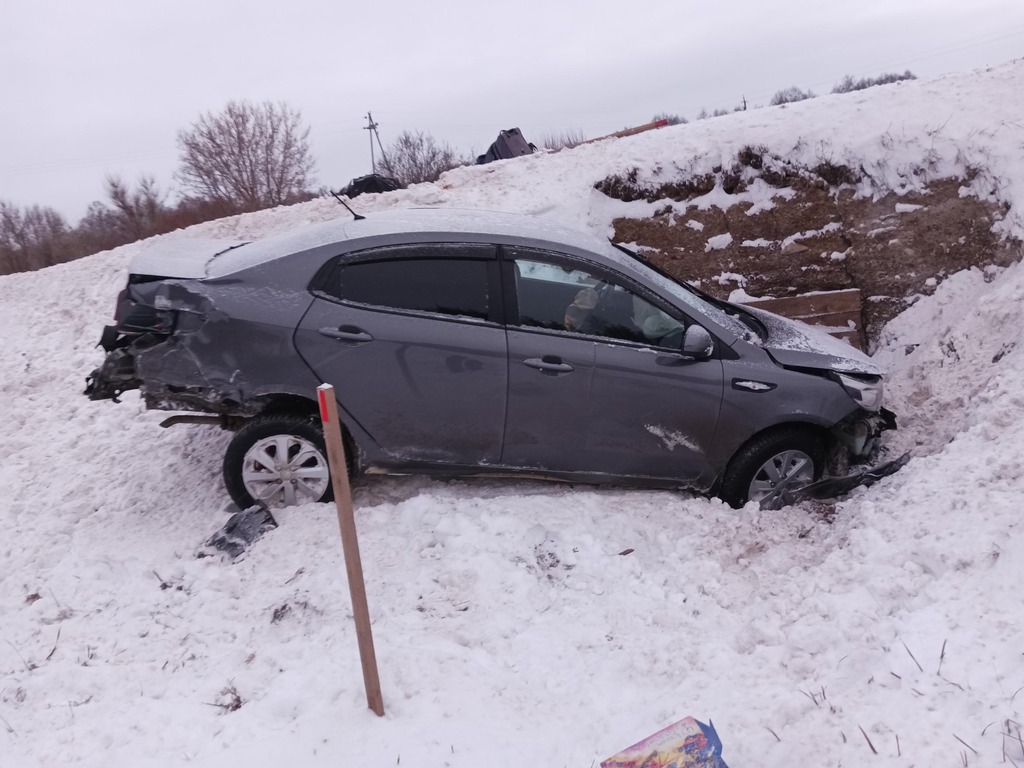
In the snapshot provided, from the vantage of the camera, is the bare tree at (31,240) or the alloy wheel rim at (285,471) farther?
the bare tree at (31,240)

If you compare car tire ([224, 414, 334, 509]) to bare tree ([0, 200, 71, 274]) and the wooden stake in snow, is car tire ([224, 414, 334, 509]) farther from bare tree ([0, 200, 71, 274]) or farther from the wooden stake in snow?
bare tree ([0, 200, 71, 274])

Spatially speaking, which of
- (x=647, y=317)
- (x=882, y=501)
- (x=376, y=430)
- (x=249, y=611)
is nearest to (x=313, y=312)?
(x=376, y=430)

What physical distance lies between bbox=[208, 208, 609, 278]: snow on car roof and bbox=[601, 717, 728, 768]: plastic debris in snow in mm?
2864

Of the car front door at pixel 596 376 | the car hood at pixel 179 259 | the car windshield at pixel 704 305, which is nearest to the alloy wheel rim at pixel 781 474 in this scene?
the car front door at pixel 596 376

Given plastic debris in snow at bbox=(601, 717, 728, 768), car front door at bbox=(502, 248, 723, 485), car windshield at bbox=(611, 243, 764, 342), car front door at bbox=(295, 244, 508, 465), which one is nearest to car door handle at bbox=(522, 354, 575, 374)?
car front door at bbox=(502, 248, 723, 485)

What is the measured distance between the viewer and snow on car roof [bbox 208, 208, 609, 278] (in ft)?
14.8

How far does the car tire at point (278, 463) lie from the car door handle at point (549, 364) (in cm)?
130

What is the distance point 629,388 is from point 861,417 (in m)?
1.61

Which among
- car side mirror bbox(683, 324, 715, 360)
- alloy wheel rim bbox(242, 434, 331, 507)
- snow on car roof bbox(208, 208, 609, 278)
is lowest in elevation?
alloy wheel rim bbox(242, 434, 331, 507)

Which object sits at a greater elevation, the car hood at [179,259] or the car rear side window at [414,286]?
the car hood at [179,259]

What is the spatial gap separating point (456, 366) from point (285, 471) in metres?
1.21

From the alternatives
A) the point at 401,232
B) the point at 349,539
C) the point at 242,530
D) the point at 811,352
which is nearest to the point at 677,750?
the point at 349,539

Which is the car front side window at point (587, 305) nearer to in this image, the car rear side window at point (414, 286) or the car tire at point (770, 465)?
the car rear side window at point (414, 286)

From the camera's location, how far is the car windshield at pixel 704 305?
15.2 feet
